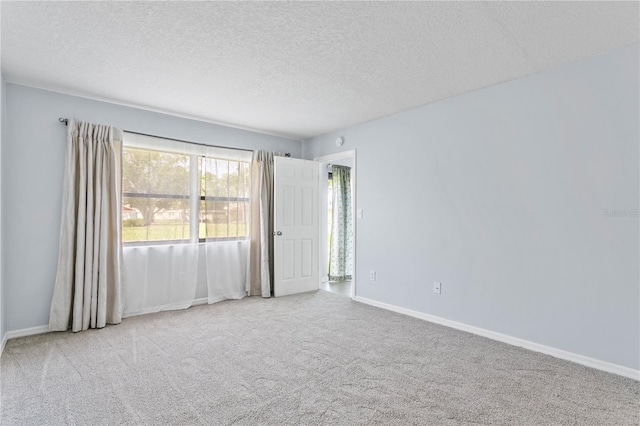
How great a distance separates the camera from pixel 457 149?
358cm

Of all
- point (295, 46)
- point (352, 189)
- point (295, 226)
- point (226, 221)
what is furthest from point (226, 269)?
point (295, 46)

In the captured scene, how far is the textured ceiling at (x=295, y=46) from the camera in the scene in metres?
2.12

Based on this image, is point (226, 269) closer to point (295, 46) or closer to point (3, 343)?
point (3, 343)

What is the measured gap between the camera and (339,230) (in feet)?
20.6

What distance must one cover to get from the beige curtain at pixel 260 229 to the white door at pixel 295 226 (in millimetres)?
151

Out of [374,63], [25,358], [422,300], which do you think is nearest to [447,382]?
[422,300]

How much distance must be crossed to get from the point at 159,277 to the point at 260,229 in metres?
1.51

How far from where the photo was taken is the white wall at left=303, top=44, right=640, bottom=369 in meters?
2.56

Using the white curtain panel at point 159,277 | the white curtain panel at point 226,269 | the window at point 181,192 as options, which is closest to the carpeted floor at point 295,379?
the white curtain panel at point 159,277

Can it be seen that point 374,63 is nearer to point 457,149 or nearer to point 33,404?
point 457,149

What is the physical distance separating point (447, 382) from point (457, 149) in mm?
2343

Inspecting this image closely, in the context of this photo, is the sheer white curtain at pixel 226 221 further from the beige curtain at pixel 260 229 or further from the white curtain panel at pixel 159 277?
the white curtain panel at pixel 159 277

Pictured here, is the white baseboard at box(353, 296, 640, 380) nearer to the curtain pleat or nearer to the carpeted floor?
the carpeted floor

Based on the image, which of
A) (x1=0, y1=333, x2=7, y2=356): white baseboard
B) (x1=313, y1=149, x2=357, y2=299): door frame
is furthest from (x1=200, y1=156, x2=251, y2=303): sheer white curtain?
(x1=0, y1=333, x2=7, y2=356): white baseboard
